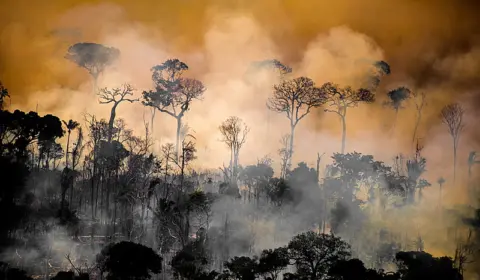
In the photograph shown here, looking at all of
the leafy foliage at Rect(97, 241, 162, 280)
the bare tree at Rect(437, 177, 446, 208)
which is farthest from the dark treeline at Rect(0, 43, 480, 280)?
the bare tree at Rect(437, 177, 446, 208)

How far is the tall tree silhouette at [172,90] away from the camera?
5959cm

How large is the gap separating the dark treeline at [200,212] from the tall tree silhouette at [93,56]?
0.54ft

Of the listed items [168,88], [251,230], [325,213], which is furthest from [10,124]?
[325,213]

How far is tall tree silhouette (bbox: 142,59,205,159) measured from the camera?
5959cm

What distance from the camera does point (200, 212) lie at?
4556cm

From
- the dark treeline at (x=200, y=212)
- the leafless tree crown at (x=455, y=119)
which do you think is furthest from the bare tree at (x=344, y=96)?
the leafless tree crown at (x=455, y=119)

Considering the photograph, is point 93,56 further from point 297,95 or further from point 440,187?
point 440,187

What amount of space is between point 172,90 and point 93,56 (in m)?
12.7

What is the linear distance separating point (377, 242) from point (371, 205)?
381 inches

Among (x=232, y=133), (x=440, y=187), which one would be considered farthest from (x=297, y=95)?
(x=440, y=187)

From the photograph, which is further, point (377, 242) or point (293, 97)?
point (293, 97)

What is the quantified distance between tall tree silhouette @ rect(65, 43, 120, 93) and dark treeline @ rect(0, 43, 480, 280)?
166 millimetres

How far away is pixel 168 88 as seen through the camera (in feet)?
198

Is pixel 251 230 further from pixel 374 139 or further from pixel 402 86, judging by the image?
pixel 402 86
